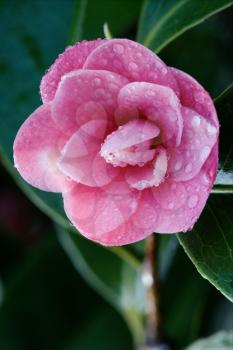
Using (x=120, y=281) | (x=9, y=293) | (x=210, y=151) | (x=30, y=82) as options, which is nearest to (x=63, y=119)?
(x=210, y=151)

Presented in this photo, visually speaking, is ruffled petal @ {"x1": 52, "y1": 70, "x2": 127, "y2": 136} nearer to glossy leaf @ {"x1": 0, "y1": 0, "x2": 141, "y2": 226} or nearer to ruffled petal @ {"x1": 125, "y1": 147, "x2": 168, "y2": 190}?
ruffled petal @ {"x1": 125, "y1": 147, "x2": 168, "y2": 190}

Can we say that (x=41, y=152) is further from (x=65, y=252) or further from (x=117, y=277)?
(x=65, y=252)

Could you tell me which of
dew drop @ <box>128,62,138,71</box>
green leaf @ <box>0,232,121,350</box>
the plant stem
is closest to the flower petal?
dew drop @ <box>128,62,138,71</box>

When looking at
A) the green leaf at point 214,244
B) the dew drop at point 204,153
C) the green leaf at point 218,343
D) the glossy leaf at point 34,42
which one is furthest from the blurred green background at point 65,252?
the dew drop at point 204,153

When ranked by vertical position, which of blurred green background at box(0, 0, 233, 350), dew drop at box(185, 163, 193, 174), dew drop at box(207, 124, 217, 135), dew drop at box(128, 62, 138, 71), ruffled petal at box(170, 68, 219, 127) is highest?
dew drop at box(128, 62, 138, 71)

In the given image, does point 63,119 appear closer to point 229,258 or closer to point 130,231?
point 130,231

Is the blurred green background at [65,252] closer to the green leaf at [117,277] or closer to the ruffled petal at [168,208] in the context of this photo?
the green leaf at [117,277]
